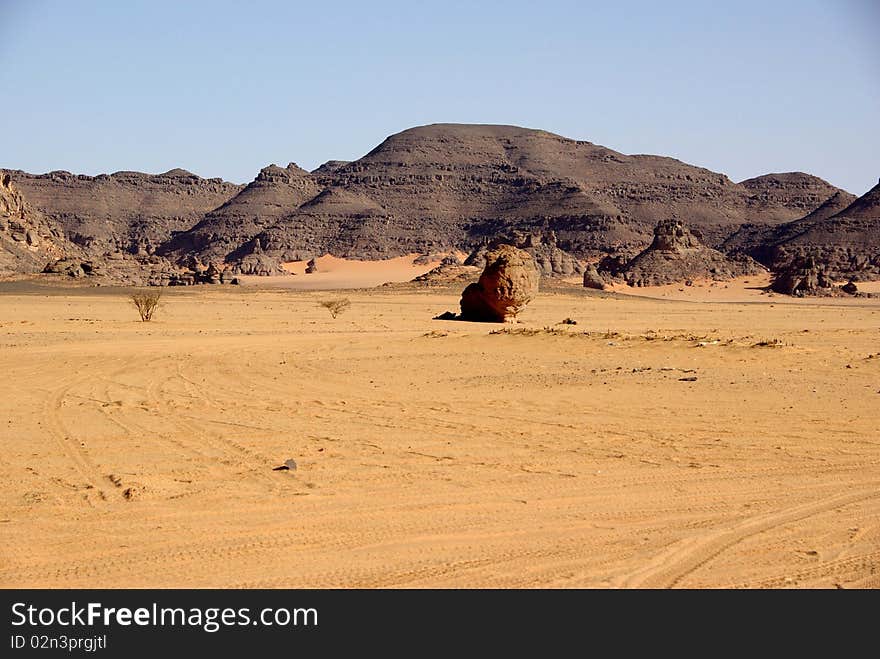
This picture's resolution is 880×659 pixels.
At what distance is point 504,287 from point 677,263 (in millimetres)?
47131

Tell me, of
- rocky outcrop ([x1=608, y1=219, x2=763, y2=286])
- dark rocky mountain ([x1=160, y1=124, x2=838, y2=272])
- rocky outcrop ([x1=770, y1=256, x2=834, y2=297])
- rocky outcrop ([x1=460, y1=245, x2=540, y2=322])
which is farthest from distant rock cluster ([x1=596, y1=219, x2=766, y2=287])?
rocky outcrop ([x1=460, y1=245, x2=540, y2=322])

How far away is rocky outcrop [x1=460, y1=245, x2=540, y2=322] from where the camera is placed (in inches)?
1171

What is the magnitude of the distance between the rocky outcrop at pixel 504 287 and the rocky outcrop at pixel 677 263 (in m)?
41.5

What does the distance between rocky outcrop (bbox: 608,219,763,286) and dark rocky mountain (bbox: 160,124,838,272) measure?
19524 mm

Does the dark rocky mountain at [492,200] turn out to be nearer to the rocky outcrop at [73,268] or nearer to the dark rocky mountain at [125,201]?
the dark rocky mountain at [125,201]

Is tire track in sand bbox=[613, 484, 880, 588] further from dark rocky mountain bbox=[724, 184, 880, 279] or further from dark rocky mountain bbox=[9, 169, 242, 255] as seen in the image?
dark rocky mountain bbox=[9, 169, 242, 255]

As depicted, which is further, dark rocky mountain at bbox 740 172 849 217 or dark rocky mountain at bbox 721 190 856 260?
dark rocky mountain at bbox 740 172 849 217

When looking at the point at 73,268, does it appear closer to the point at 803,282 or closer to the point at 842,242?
the point at 803,282

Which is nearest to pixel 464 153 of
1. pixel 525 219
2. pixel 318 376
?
pixel 525 219

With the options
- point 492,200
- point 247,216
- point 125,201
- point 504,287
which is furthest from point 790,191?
point 504,287

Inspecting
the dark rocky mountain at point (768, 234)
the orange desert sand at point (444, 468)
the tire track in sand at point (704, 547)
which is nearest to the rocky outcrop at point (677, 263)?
the dark rocky mountain at point (768, 234)

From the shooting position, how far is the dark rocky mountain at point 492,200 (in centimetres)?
11125
